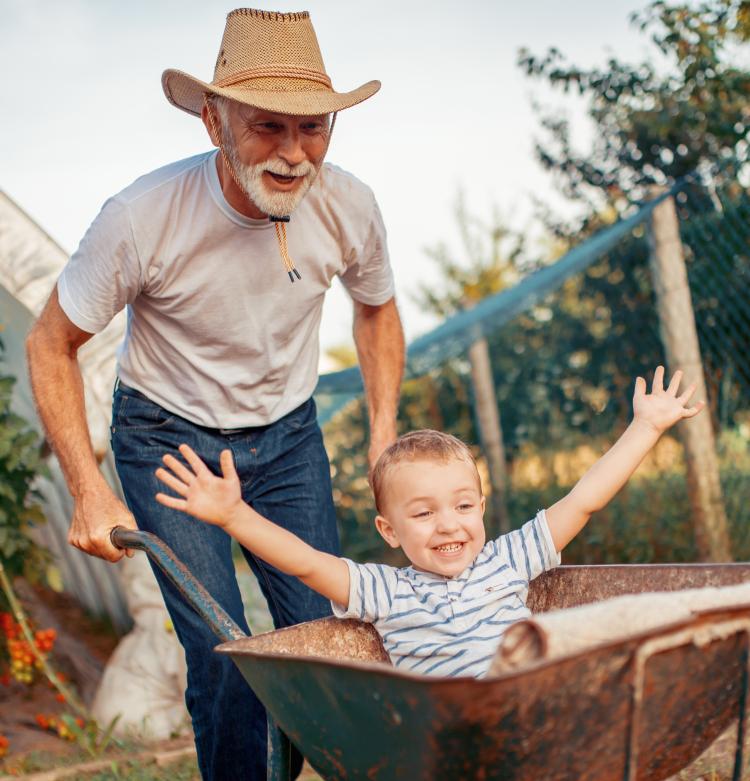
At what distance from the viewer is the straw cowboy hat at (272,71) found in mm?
2215

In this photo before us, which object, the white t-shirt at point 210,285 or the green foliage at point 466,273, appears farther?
the green foliage at point 466,273

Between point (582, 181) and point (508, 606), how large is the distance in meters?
5.47

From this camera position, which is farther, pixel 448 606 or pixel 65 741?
pixel 65 741

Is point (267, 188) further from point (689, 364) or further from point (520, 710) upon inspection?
point (689, 364)

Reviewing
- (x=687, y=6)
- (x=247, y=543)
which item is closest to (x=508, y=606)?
(x=247, y=543)

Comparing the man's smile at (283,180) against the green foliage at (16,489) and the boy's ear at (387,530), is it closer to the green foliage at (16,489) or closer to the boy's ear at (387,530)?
the boy's ear at (387,530)

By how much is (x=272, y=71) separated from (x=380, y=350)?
2.72 ft

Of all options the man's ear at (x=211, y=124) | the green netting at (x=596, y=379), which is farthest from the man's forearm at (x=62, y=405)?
the green netting at (x=596, y=379)

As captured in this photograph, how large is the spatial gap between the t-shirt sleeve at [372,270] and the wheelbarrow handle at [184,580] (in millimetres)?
956

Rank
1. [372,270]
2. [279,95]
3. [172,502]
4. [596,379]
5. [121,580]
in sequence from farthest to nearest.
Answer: [596,379]
[121,580]
[372,270]
[279,95]
[172,502]

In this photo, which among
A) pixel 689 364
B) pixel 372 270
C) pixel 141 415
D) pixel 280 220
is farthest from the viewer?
pixel 689 364

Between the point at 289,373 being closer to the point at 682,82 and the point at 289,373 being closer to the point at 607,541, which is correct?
the point at 607,541

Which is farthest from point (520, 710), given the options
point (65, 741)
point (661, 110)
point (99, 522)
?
point (661, 110)

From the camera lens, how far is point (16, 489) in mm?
4094
